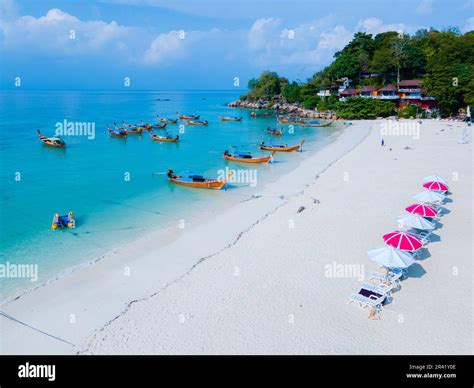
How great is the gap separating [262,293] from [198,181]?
14129 mm

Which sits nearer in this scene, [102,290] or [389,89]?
[102,290]

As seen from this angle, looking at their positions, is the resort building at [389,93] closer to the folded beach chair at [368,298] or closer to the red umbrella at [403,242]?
the red umbrella at [403,242]

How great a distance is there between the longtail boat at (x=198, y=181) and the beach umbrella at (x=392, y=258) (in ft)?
43.8

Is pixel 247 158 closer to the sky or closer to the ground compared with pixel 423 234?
closer to the sky

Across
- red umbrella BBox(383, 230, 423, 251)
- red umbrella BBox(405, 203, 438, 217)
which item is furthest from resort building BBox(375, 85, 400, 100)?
red umbrella BBox(383, 230, 423, 251)

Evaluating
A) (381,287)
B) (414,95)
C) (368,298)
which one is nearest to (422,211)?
(381,287)

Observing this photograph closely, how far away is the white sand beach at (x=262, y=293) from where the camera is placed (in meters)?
9.55

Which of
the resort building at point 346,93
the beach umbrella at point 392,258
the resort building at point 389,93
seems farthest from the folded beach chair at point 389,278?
the resort building at point 346,93

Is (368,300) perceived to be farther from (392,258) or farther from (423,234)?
(423,234)

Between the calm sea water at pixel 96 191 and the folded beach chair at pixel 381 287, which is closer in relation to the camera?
the folded beach chair at pixel 381 287

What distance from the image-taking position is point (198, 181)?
24.8 metres

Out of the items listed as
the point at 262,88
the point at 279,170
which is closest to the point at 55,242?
the point at 279,170
